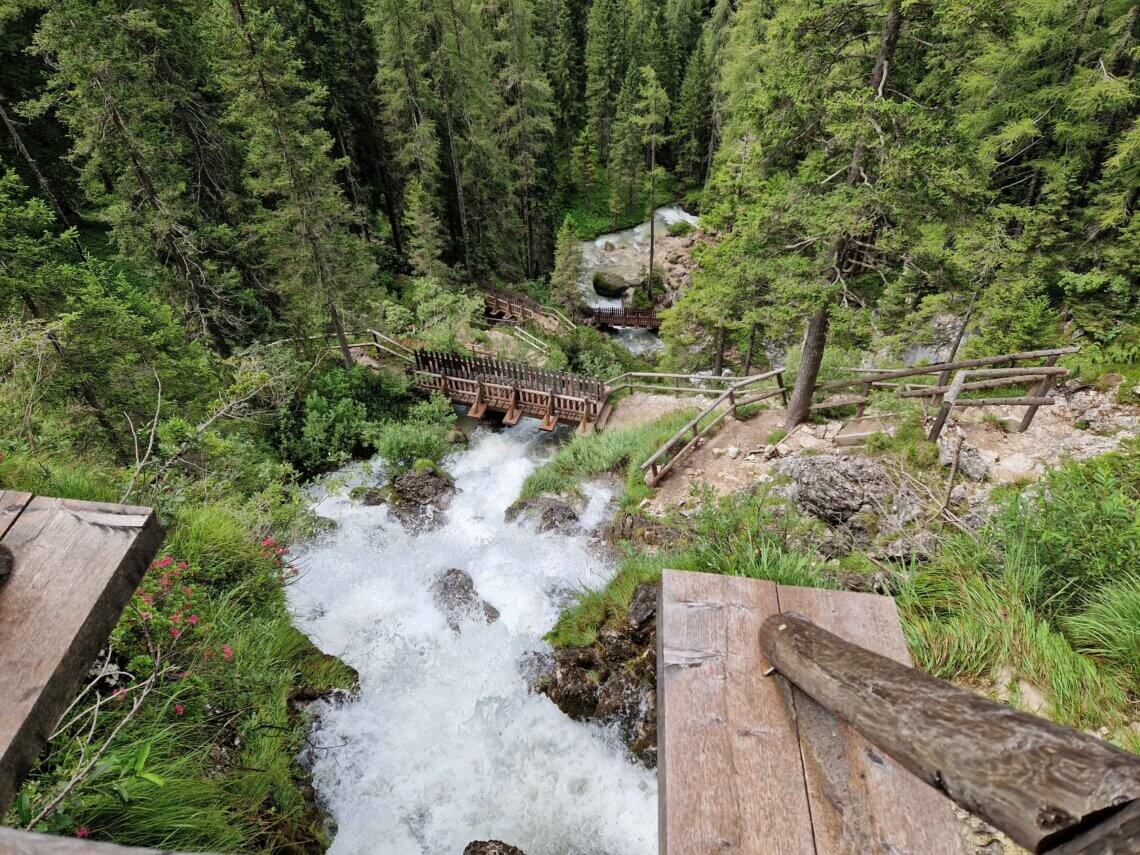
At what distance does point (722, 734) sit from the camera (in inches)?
54.2

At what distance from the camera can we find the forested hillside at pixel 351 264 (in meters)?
3.71

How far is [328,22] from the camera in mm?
23391

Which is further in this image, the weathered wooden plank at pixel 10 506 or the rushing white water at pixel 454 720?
the rushing white water at pixel 454 720

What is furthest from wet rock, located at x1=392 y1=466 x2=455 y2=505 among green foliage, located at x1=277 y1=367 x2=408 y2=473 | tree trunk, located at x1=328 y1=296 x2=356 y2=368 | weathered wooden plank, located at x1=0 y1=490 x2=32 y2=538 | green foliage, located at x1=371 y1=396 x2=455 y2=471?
weathered wooden plank, located at x1=0 y1=490 x2=32 y2=538

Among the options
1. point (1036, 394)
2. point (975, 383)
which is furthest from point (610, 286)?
point (975, 383)

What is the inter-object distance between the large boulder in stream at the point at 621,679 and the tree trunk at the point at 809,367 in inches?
241

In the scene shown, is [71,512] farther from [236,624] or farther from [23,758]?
[236,624]

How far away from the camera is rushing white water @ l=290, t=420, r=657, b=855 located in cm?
478

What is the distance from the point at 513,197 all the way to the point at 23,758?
3222 cm

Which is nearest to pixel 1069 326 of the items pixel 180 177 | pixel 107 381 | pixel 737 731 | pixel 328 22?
pixel 737 731

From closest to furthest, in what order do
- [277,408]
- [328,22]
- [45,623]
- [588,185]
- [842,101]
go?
[45,623] < [842,101] < [277,408] < [328,22] < [588,185]

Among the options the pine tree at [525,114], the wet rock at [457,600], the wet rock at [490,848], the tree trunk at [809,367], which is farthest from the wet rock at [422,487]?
the pine tree at [525,114]

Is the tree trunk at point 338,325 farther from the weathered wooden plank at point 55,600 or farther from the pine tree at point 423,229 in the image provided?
the weathered wooden plank at point 55,600

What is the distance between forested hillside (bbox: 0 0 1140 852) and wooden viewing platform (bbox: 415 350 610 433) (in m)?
1.03
